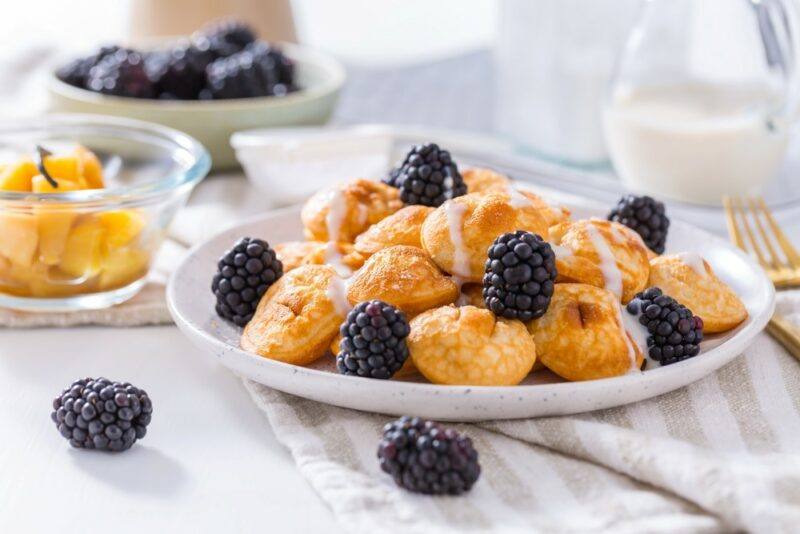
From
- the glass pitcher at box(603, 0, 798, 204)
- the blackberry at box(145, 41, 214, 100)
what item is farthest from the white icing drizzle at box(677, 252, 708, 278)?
the blackberry at box(145, 41, 214, 100)

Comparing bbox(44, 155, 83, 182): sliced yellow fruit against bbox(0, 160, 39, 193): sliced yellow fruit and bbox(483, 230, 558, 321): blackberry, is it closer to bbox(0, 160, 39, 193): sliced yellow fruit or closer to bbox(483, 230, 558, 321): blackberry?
bbox(0, 160, 39, 193): sliced yellow fruit

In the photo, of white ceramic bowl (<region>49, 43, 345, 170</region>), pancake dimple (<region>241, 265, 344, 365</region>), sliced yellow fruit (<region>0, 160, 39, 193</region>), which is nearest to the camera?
pancake dimple (<region>241, 265, 344, 365</region>)

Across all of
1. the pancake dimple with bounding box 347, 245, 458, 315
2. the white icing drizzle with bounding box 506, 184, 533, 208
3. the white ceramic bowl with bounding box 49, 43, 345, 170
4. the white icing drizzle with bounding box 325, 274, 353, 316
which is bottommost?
the white ceramic bowl with bounding box 49, 43, 345, 170

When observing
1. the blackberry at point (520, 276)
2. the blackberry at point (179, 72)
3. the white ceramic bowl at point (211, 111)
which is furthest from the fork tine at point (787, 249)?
the blackberry at point (179, 72)

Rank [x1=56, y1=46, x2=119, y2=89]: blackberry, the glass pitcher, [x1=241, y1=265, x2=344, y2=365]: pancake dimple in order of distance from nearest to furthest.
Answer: [x1=241, y1=265, x2=344, y2=365]: pancake dimple, the glass pitcher, [x1=56, y1=46, x2=119, y2=89]: blackberry

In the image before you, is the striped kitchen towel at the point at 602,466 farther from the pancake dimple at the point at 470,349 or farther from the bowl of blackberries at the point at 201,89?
the bowl of blackberries at the point at 201,89

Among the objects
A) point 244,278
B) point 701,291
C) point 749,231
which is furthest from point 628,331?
point 749,231

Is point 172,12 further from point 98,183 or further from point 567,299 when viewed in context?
point 567,299
